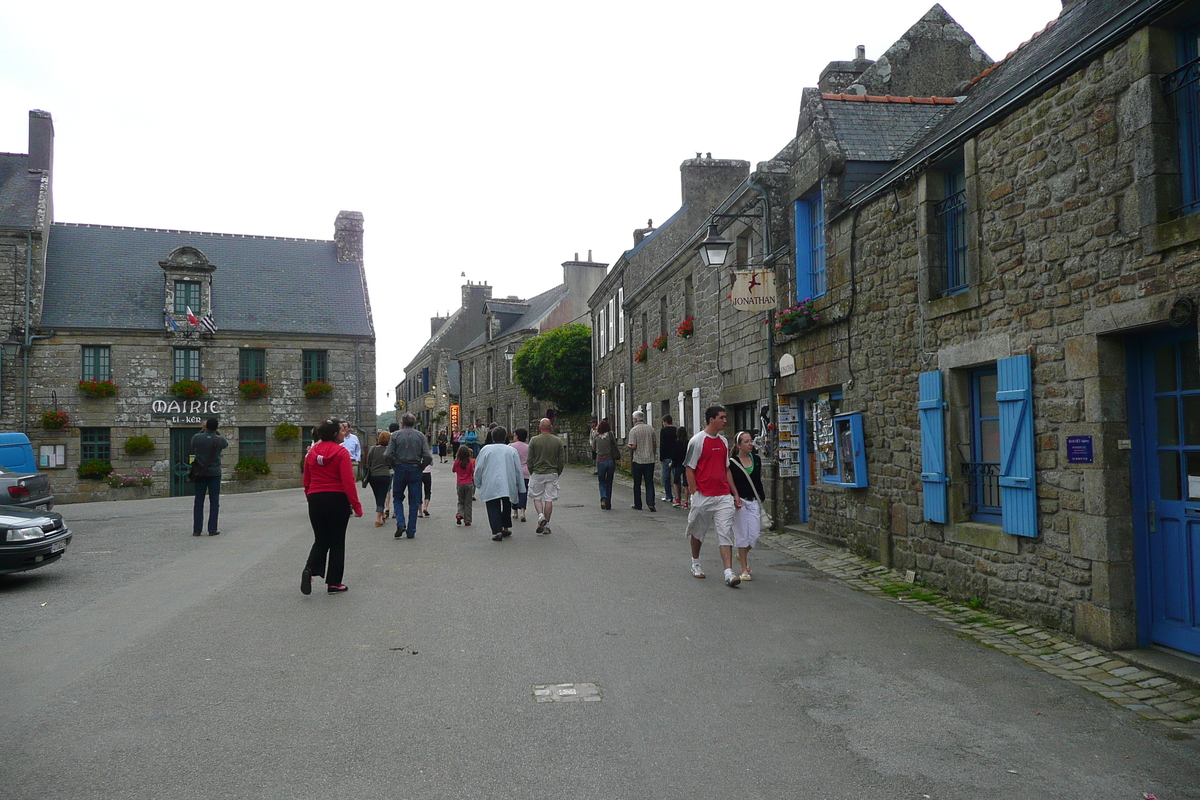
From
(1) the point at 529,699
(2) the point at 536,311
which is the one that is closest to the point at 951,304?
(1) the point at 529,699

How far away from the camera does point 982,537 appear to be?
7531mm

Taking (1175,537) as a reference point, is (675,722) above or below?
below

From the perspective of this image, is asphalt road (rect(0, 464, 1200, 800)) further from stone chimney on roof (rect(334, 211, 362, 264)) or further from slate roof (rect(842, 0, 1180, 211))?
stone chimney on roof (rect(334, 211, 362, 264))

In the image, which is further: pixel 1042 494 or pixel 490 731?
pixel 1042 494

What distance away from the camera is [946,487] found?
820 centimetres

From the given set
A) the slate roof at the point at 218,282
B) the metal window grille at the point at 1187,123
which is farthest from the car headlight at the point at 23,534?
the slate roof at the point at 218,282

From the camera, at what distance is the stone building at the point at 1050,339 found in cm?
568

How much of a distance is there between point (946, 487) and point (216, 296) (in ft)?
92.5

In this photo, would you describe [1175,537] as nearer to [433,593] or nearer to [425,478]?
[433,593]

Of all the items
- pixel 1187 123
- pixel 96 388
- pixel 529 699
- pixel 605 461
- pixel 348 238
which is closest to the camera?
pixel 529 699

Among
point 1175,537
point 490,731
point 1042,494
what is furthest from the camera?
point 1042,494

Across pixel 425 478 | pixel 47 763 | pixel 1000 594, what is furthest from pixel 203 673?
pixel 425 478

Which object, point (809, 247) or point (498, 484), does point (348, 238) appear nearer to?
point (498, 484)

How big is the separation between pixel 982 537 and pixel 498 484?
20.9 ft
